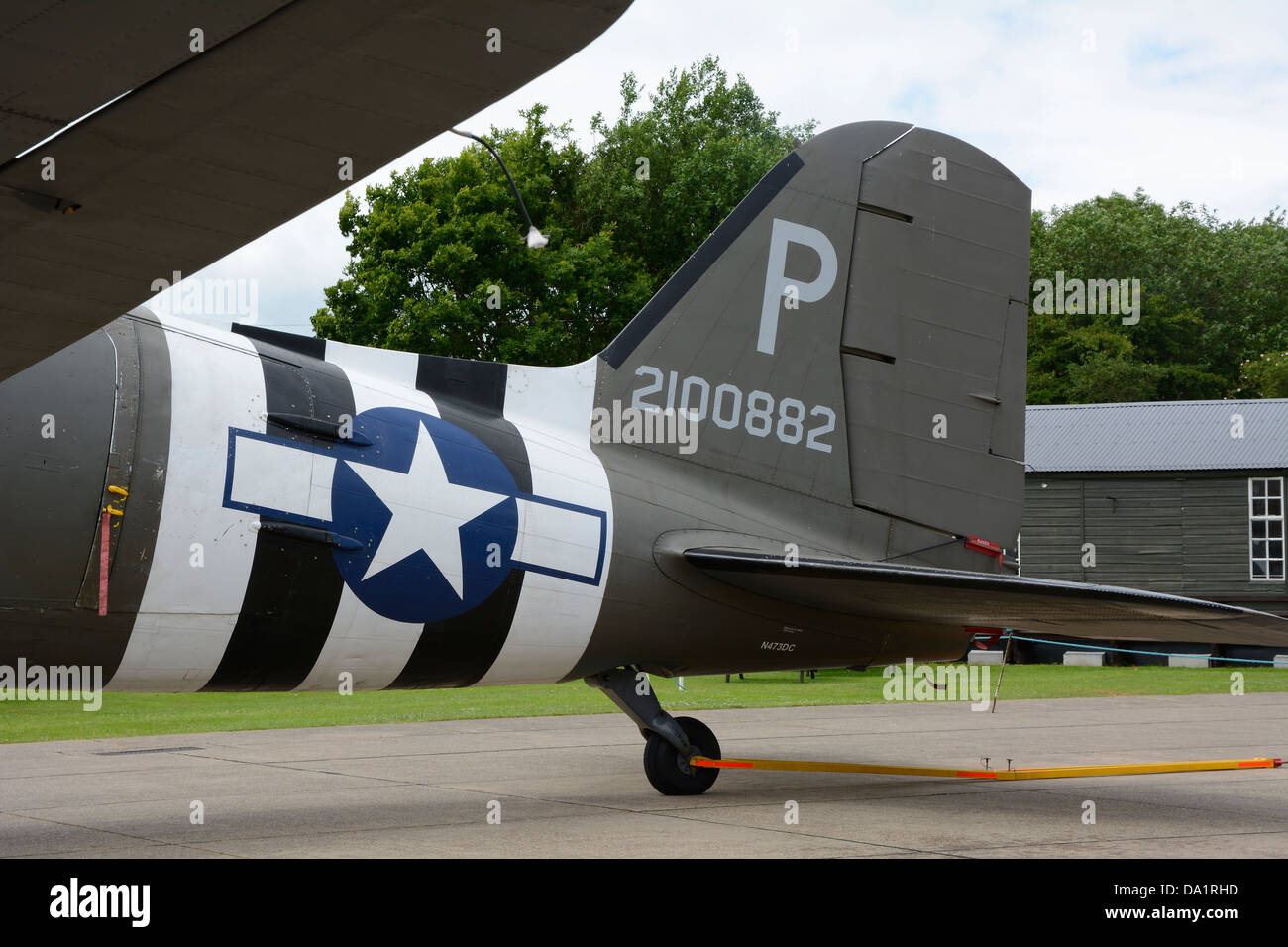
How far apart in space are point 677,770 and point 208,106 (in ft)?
19.3

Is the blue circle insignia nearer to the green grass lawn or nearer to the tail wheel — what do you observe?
the tail wheel

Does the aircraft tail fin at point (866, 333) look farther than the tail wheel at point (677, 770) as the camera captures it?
Yes

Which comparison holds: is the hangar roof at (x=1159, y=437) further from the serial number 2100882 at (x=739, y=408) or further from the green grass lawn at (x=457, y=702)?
the serial number 2100882 at (x=739, y=408)


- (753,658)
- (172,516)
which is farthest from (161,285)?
(753,658)

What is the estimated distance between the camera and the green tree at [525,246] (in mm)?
32062

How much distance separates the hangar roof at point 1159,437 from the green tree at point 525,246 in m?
11.9

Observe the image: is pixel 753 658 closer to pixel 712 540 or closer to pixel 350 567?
pixel 712 540

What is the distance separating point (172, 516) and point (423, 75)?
3.62 meters

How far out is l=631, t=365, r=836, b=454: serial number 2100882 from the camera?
819 centimetres

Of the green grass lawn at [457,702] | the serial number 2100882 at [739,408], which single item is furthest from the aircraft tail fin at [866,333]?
the green grass lawn at [457,702]

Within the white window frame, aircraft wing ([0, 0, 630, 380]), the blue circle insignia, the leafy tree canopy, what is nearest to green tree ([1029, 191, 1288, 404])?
the leafy tree canopy

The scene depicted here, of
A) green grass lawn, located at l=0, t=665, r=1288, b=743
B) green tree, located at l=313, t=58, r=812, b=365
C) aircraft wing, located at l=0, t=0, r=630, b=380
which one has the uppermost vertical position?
green tree, located at l=313, t=58, r=812, b=365

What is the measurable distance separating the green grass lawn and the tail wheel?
659 centimetres

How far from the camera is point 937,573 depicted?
6.86 m
